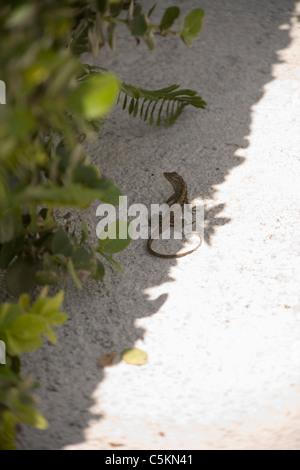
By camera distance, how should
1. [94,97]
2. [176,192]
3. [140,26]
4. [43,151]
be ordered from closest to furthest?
[94,97], [43,151], [140,26], [176,192]

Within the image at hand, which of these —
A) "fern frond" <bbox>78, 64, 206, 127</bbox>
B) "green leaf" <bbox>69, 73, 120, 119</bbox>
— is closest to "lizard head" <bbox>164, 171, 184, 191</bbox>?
"fern frond" <bbox>78, 64, 206, 127</bbox>

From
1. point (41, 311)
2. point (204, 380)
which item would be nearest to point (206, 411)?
point (204, 380)

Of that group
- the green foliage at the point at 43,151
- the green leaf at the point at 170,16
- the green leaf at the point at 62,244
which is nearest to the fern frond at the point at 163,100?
the green foliage at the point at 43,151

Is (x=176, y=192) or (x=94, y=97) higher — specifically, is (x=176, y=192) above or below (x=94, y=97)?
above

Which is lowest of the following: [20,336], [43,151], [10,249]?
[20,336]

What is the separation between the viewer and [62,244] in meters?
1.81

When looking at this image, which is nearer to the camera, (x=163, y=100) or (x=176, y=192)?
(x=176, y=192)

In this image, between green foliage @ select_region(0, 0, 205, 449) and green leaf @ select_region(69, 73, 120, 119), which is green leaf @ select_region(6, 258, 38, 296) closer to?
green foliage @ select_region(0, 0, 205, 449)

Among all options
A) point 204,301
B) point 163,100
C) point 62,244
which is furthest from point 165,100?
point 62,244

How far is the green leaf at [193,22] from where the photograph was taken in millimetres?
1611

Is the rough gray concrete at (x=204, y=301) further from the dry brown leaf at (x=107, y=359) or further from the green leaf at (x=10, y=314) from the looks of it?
the green leaf at (x=10, y=314)

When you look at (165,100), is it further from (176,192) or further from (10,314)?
(10,314)

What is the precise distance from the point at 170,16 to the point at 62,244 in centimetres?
79
